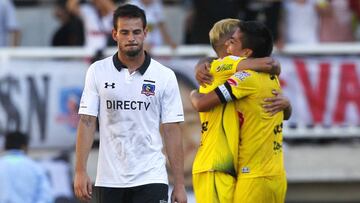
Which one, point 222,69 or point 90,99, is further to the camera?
point 222,69

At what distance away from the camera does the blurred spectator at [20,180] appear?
1132 cm

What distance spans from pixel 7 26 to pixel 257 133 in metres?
6.93

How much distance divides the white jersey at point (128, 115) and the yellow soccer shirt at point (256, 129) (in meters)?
0.58

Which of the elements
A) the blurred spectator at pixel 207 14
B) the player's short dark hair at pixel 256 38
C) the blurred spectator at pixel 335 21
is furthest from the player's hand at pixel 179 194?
the blurred spectator at pixel 335 21

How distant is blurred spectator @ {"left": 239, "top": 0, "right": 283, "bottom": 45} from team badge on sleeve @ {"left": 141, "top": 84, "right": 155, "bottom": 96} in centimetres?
621

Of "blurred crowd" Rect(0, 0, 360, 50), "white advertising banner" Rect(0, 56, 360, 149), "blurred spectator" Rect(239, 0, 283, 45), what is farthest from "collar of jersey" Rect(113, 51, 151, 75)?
"blurred spectator" Rect(239, 0, 283, 45)

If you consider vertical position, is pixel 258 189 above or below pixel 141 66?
below

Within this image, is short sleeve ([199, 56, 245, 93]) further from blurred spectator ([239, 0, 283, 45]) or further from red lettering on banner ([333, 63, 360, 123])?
red lettering on banner ([333, 63, 360, 123])

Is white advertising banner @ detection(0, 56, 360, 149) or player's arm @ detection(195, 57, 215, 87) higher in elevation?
player's arm @ detection(195, 57, 215, 87)

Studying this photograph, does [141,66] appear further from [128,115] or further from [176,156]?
[176,156]

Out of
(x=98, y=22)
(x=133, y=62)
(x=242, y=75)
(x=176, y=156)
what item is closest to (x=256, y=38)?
(x=242, y=75)

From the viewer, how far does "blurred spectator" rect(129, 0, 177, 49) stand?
15.1 m

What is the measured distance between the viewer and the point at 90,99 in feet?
29.3

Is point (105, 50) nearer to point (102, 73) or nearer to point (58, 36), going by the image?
point (58, 36)
